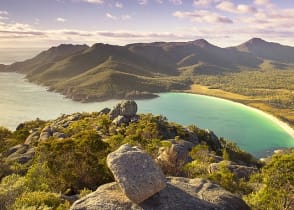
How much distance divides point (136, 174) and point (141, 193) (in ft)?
3.82

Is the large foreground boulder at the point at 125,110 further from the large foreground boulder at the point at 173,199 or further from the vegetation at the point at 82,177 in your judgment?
the large foreground boulder at the point at 173,199

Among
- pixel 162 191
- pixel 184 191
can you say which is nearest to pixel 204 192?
pixel 184 191

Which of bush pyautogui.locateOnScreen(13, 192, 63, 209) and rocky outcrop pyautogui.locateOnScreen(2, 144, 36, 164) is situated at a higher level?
bush pyautogui.locateOnScreen(13, 192, 63, 209)

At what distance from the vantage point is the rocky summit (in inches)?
755

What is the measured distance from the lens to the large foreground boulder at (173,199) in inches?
757

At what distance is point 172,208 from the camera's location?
19406 millimetres

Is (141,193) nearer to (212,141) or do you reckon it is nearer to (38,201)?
(38,201)

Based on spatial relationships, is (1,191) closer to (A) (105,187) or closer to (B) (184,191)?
(A) (105,187)

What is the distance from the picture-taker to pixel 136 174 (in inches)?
770

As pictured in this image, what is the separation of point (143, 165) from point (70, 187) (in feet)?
70.7

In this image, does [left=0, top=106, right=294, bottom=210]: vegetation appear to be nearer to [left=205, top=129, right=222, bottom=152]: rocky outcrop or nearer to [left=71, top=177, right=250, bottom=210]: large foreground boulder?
[left=71, top=177, right=250, bottom=210]: large foreground boulder

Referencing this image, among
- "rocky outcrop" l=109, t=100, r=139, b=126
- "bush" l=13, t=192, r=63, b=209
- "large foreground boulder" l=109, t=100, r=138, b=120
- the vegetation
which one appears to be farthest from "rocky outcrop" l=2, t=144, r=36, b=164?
"large foreground boulder" l=109, t=100, r=138, b=120

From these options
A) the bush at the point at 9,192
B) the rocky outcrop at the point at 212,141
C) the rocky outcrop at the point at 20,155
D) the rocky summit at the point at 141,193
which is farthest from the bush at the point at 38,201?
the rocky outcrop at the point at 212,141

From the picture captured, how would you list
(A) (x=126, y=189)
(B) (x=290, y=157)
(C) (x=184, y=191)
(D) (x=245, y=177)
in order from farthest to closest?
1. (D) (x=245, y=177)
2. (B) (x=290, y=157)
3. (C) (x=184, y=191)
4. (A) (x=126, y=189)
